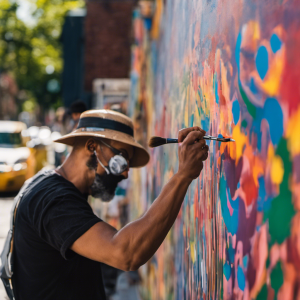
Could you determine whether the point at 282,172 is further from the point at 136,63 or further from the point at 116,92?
the point at 116,92

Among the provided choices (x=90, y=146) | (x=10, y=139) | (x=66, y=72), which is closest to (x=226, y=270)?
(x=90, y=146)

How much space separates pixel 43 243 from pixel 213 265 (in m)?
0.84

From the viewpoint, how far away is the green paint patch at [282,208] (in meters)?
1.40

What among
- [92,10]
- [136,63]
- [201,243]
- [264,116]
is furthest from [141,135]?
[92,10]

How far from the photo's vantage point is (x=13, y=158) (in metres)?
12.5

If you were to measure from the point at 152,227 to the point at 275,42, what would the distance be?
0.86 m

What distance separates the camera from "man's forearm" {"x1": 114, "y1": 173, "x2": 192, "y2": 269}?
1913 millimetres

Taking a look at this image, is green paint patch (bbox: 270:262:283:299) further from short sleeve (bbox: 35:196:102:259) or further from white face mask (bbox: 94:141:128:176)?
white face mask (bbox: 94:141:128:176)

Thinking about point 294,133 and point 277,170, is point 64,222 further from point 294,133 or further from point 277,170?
point 294,133

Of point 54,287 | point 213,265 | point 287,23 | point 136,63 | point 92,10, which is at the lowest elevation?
point 54,287

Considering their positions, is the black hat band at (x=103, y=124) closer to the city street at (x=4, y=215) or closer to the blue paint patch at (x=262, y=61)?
the blue paint patch at (x=262, y=61)

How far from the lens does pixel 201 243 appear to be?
2.51m

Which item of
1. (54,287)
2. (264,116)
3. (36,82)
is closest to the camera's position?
(264,116)

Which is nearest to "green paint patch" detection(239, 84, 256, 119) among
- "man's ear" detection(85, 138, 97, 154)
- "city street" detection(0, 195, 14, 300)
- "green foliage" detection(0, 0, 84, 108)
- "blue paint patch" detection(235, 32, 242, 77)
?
"blue paint patch" detection(235, 32, 242, 77)
